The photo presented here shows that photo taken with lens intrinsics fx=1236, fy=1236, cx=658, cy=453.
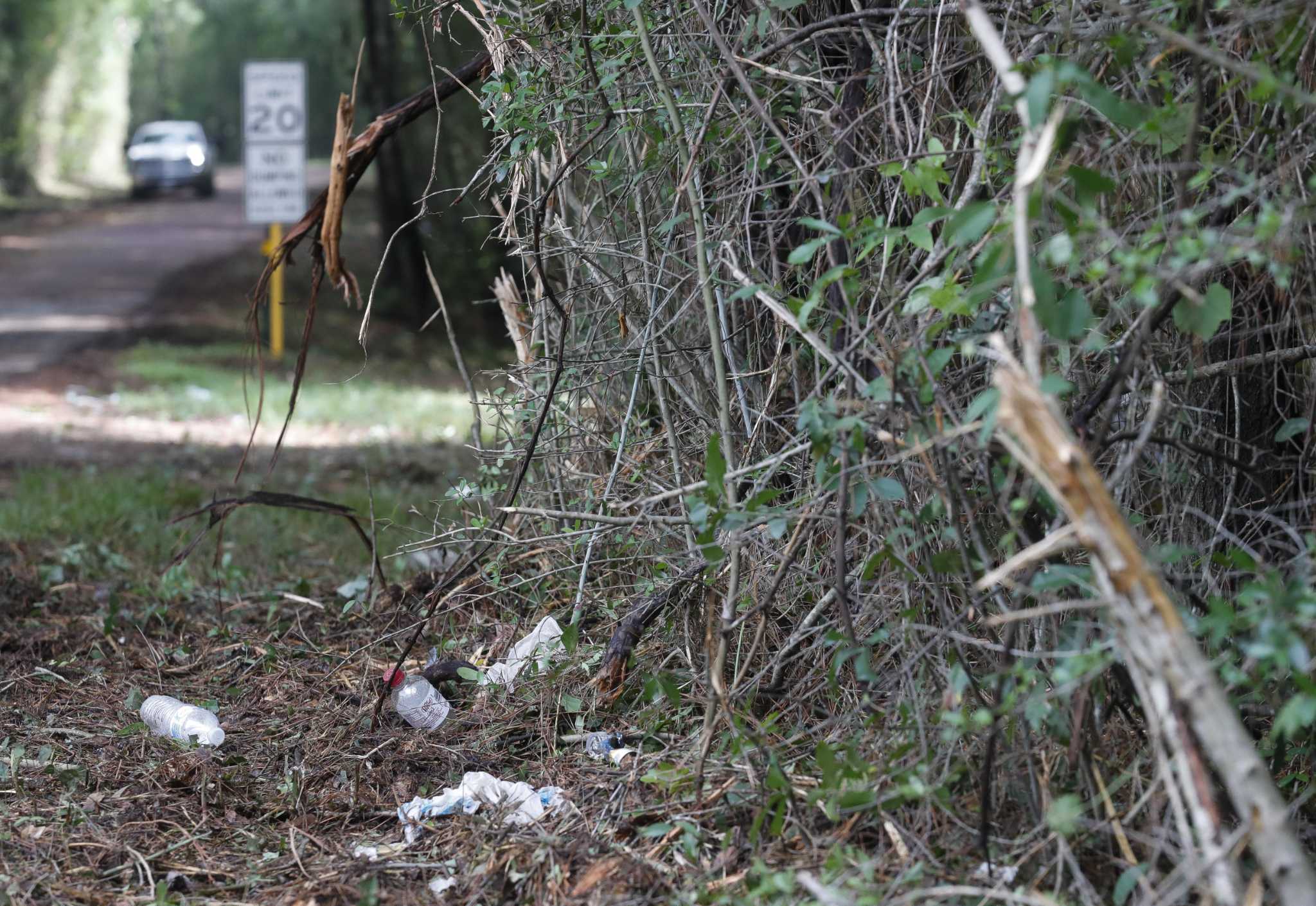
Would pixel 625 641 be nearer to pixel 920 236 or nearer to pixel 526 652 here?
pixel 526 652

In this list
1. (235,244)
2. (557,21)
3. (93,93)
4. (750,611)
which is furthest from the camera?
(93,93)

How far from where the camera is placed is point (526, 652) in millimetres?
3361

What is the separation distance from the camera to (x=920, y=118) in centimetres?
263

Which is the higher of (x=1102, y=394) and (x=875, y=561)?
(x=1102, y=394)

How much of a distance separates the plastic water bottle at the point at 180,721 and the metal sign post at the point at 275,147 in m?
7.41

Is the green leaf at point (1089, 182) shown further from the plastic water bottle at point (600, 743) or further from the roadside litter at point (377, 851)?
the roadside litter at point (377, 851)

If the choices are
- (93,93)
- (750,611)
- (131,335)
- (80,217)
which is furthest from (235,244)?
(750,611)

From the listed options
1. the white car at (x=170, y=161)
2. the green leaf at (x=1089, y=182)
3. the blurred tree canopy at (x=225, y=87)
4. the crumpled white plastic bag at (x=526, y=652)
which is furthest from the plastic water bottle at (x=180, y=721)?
the white car at (x=170, y=161)

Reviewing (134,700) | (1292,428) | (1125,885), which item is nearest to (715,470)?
(1125,885)

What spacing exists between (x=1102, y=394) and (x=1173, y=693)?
24.7 inches

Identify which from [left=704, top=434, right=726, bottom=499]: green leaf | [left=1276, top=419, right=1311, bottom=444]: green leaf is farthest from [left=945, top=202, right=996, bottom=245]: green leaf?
[left=1276, top=419, right=1311, bottom=444]: green leaf

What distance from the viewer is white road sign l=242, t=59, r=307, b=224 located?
1013 cm

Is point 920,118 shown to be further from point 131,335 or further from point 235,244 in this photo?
point 235,244

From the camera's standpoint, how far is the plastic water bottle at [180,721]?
311 centimetres
